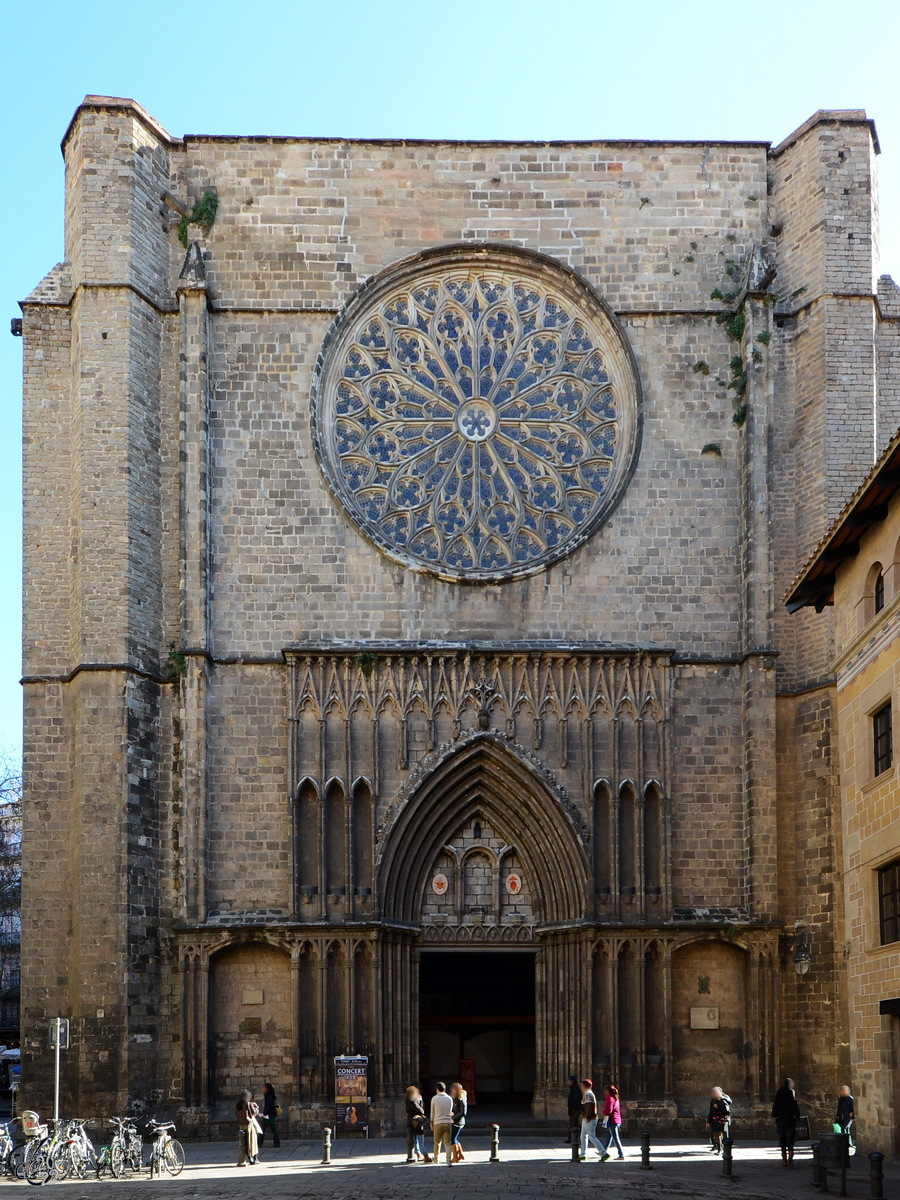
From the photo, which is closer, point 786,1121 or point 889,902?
point 889,902

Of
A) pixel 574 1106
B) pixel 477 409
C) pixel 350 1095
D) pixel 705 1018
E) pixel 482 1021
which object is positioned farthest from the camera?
pixel 482 1021

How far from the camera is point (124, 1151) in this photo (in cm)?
2000

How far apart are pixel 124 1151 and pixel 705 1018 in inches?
361

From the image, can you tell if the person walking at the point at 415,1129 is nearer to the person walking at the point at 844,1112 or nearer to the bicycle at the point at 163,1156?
the bicycle at the point at 163,1156

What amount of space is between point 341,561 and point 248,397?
3.02 m

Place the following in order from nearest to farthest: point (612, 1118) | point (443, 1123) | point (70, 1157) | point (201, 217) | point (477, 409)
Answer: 1. point (70, 1157)
2. point (443, 1123)
3. point (612, 1118)
4. point (201, 217)
5. point (477, 409)

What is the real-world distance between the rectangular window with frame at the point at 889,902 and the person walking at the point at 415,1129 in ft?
20.2

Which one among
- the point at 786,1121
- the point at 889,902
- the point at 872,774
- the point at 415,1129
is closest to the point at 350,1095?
the point at 415,1129

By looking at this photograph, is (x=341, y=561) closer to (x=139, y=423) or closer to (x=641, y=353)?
(x=139, y=423)

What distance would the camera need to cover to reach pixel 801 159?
88.8ft

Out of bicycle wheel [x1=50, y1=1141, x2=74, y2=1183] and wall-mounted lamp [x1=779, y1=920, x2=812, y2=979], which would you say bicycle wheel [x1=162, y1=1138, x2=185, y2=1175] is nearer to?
bicycle wheel [x1=50, y1=1141, x2=74, y2=1183]

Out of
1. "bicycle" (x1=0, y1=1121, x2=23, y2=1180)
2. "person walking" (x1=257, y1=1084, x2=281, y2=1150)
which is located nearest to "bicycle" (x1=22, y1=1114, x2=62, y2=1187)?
"bicycle" (x1=0, y1=1121, x2=23, y2=1180)

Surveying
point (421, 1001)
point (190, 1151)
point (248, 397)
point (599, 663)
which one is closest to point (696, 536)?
point (599, 663)

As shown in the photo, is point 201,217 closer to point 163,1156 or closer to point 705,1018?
point 163,1156
